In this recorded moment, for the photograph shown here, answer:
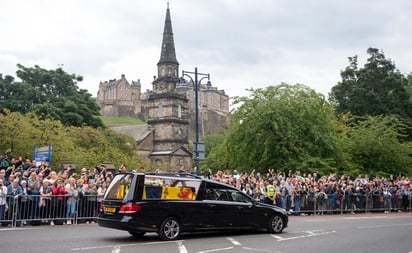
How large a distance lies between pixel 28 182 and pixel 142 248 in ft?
25.0

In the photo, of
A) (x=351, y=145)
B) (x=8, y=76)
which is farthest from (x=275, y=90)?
(x=8, y=76)

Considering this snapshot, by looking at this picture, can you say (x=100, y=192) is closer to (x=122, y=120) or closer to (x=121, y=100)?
(x=122, y=120)

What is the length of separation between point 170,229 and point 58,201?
6079 millimetres

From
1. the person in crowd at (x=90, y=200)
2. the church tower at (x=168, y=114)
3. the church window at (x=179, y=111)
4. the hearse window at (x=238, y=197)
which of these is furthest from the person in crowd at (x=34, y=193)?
Result: the church window at (x=179, y=111)

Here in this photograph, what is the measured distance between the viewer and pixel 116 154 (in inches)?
2299

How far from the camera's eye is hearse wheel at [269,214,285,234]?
48.8ft

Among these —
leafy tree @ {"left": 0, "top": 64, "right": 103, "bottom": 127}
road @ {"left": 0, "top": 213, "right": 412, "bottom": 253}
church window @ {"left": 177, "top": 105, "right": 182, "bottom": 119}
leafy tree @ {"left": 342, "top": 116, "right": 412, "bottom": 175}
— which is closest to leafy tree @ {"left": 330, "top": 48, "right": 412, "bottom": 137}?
leafy tree @ {"left": 342, "top": 116, "right": 412, "bottom": 175}

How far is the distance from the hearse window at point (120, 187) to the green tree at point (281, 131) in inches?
880

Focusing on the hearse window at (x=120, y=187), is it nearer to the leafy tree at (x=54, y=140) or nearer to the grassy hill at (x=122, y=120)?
the leafy tree at (x=54, y=140)

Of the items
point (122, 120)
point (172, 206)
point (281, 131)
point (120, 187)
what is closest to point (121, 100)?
point (122, 120)

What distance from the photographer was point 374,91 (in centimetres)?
5962

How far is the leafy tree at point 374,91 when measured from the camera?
58.2m

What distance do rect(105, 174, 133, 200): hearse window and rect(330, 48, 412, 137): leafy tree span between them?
162 ft

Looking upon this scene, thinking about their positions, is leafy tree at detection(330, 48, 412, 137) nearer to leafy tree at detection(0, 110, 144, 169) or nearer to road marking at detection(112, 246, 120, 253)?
leafy tree at detection(0, 110, 144, 169)
